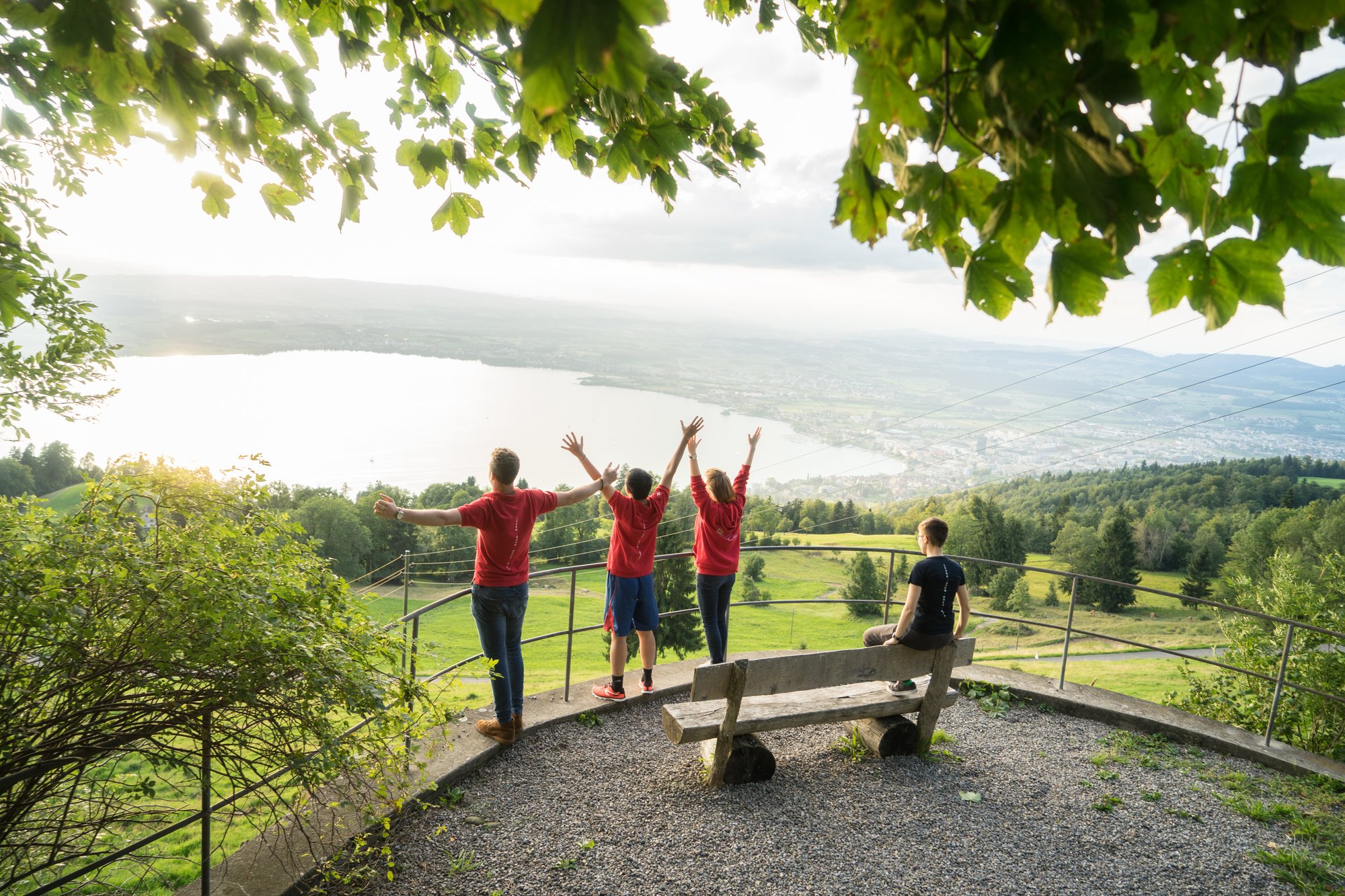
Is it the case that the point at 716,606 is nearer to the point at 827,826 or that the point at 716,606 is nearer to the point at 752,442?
the point at 752,442

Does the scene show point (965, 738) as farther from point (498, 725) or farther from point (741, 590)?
point (741, 590)

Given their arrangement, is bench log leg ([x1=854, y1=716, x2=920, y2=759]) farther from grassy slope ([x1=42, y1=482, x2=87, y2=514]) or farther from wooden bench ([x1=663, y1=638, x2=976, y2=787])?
grassy slope ([x1=42, y1=482, x2=87, y2=514])

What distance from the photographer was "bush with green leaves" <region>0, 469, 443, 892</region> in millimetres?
1904

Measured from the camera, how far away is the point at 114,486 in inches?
85.4

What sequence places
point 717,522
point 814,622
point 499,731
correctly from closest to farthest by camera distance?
point 499,731 → point 717,522 → point 814,622

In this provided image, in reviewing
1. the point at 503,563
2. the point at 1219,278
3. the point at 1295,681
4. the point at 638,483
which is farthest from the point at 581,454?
the point at 1295,681

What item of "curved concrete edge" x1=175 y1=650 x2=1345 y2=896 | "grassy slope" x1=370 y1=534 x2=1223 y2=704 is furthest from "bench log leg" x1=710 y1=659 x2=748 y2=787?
"grassy slope" x1=370 y1=534 x2=1223 y2=704

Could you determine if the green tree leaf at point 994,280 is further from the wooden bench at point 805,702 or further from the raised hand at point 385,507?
the raised hand at point 385,507

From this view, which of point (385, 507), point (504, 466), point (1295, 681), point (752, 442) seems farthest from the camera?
point (1295, 681)

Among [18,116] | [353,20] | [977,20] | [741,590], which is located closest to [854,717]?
[977,20]

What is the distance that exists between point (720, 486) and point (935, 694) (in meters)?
2.00

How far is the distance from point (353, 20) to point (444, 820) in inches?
151

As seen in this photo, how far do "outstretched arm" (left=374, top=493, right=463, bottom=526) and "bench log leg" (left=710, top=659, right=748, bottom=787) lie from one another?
5.80 ft

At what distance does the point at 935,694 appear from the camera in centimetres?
453
